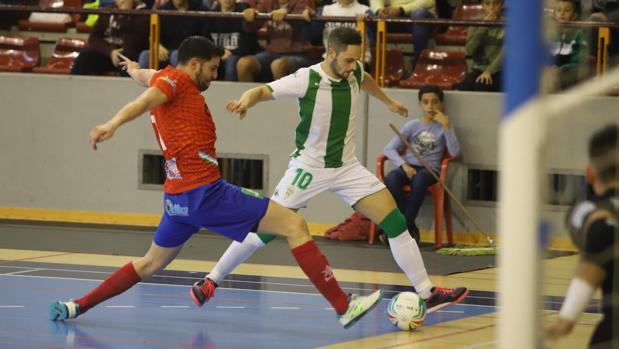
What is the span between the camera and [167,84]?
291 inches

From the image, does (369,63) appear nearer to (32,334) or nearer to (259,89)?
(259,89)

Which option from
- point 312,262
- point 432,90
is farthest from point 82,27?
point 312,262

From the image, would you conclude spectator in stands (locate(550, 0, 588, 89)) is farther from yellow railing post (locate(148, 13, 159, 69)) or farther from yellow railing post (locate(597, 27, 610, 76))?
yellow railing post (locate(148, 13, 159, 69))

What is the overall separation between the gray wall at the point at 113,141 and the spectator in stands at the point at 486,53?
10.9 inches

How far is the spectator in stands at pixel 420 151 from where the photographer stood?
12328mm

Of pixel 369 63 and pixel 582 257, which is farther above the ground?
pixel 369 63

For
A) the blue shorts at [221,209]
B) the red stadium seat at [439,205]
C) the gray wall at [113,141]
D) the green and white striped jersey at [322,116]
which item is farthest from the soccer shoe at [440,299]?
the gray wall at [113,141]

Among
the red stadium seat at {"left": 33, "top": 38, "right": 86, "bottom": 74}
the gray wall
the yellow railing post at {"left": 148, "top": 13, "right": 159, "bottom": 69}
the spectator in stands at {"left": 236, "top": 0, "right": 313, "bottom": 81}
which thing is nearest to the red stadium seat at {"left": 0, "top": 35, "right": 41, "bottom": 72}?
the red stadium seat at {"left": 33, "top": 38, "right": 86, "bottom": 74}

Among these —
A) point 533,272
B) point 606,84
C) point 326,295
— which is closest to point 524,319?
point 533,272

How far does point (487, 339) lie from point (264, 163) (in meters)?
6.40

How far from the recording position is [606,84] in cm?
401

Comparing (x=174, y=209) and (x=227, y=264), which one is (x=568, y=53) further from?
(x=227, y=264)

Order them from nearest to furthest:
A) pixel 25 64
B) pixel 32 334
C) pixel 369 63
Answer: pixel 32 334 → pixel 369 63 → pixel 25 64

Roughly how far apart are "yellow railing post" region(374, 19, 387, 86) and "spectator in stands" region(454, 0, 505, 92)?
2.70ft
